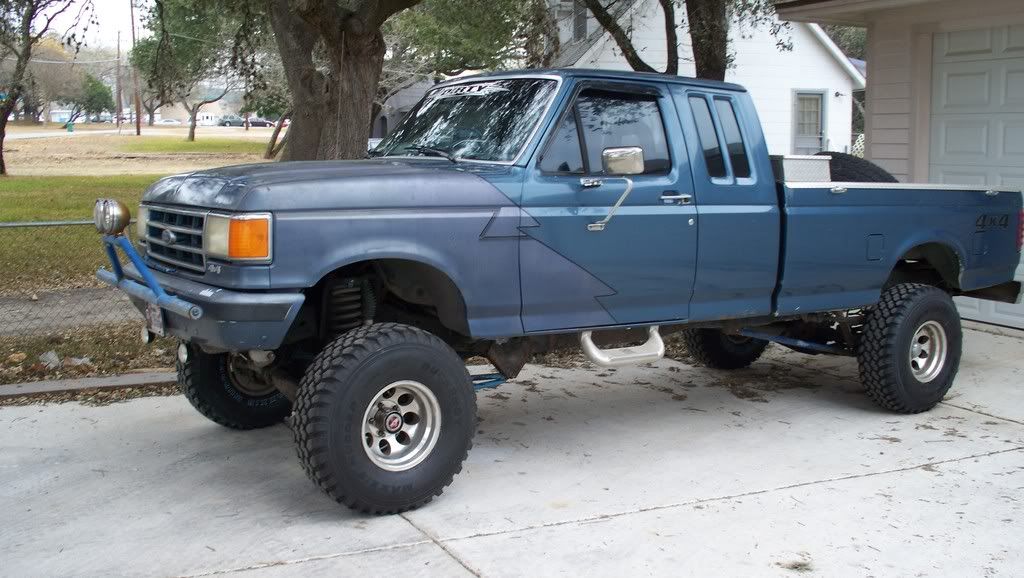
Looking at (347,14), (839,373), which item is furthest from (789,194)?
(347,14)

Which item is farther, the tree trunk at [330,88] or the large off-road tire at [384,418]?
the tree trunk at [330,88]

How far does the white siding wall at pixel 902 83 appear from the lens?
403 inches

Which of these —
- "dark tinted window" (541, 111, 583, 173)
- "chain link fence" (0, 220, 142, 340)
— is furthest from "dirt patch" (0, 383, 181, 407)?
"dark tinted window" (541, 111, 583, 173)

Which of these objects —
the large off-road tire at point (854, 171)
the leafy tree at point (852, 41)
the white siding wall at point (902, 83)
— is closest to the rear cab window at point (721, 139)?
the large off-road tire at point (854, 171)

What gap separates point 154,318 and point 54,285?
638cm

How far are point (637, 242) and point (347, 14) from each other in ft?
21.0

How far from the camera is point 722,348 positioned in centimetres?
835

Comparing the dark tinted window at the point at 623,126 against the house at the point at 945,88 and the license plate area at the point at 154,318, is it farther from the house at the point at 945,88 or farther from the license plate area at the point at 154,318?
the house at the point at 945,88

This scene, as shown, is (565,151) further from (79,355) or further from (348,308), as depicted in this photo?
(79,355)

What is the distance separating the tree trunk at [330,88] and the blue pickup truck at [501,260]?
15.9 ft

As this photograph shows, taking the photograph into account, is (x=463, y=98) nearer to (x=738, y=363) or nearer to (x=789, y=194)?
(x=789, y=194)

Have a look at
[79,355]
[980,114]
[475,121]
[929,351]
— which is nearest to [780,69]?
[980,114]

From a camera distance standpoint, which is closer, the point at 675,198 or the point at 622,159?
the point at 622,159

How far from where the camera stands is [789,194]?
6516 mm
